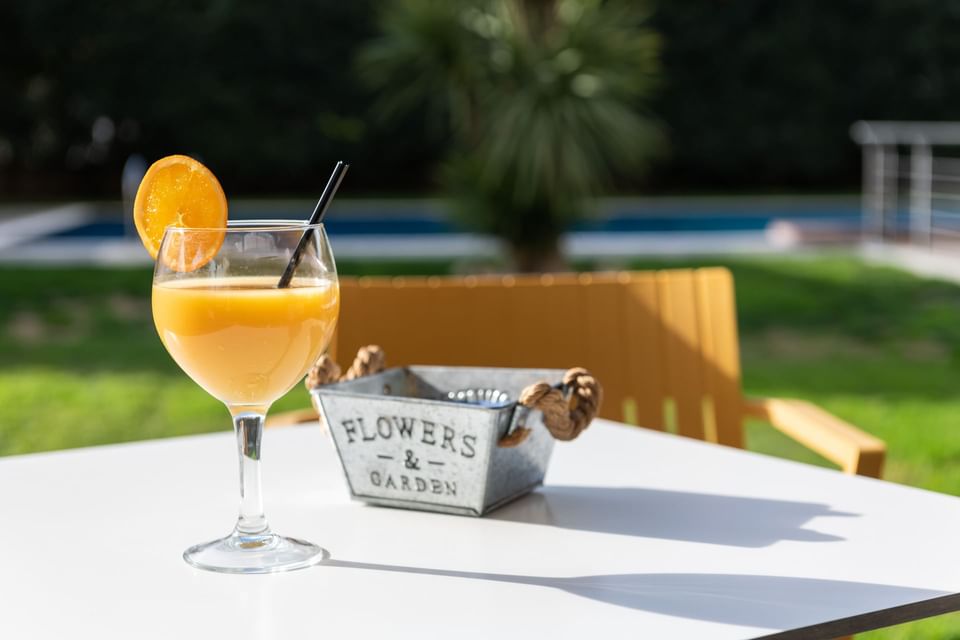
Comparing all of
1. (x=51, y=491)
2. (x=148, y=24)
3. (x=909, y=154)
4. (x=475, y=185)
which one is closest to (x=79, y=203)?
(x=148, y=24)

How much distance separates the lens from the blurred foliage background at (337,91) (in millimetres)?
14742

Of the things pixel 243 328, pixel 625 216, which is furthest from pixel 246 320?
pixel 625 216

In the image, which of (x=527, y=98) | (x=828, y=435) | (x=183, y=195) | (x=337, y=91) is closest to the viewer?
(x=183, y=195)

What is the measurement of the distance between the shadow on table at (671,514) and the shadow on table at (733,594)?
0.31ft

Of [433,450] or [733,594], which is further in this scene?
[433,450]

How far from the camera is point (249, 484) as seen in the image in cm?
89

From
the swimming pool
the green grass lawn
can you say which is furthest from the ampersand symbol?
the swimming pool

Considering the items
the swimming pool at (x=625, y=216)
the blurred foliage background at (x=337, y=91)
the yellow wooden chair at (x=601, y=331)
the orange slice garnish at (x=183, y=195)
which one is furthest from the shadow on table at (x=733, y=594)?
the blurred foliage background at (x=337, y=91)

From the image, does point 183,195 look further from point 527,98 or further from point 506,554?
point 527,98

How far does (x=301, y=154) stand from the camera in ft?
50.4

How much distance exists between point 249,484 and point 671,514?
0.34 meters

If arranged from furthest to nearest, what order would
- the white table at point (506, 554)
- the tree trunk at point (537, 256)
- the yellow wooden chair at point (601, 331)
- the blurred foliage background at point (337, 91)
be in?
the blurred foliage background at point (337, 91)
the tree trunk at point (537, 256)
the yellow wooden chair at point (601, 331)
the white table at point (506, 554)

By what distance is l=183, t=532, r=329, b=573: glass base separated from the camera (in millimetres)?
863

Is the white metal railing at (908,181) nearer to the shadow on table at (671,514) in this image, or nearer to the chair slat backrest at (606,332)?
the chair slat backrest at (606,332)
